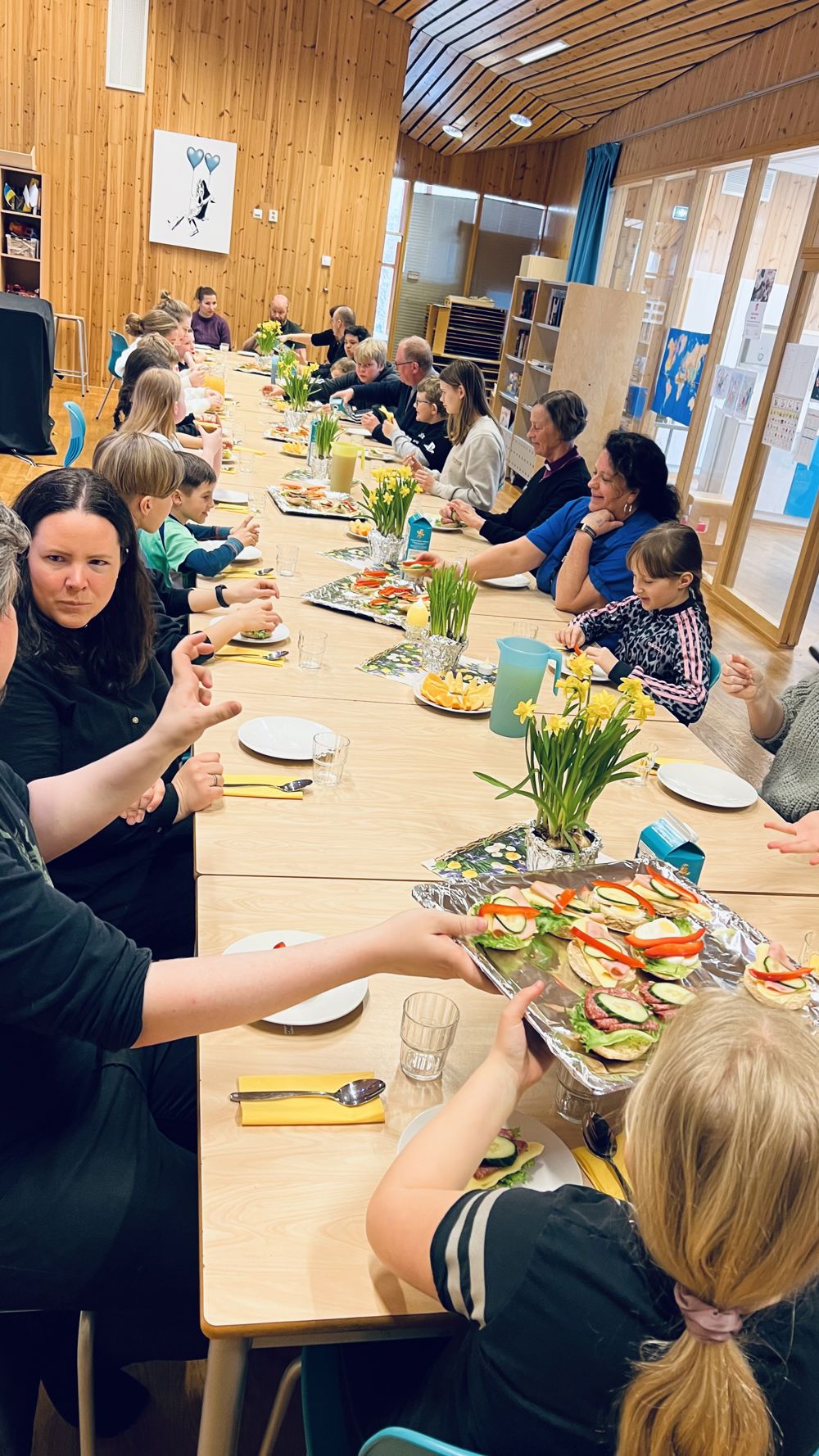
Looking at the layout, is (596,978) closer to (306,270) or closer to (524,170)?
(306,270)

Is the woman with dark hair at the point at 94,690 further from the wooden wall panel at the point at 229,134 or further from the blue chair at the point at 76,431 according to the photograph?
the wooden wall panel at the point at 229,134

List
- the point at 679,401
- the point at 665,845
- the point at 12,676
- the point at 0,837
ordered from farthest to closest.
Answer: the point at 679,401, the point at 12,676, the point at 665,845, the point at 0,837

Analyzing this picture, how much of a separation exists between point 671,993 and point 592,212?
1083 cm

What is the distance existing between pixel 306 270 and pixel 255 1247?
441 inches

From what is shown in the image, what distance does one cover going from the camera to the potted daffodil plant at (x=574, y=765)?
5.41 ft

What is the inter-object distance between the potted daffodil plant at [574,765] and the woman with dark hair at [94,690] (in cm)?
57

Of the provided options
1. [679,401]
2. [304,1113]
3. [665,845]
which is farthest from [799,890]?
[679,401]

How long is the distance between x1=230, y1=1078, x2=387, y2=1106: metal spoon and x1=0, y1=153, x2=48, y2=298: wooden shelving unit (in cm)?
1012

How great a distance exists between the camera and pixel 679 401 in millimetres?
8000

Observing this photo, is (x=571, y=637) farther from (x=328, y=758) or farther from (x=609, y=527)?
(x=328, y=758)

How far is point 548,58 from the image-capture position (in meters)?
9.11

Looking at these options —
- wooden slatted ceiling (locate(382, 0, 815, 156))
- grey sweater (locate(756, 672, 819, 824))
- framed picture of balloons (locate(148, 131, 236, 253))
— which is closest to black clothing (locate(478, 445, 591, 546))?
grey sweater (locate(756, 672, 819, 824))

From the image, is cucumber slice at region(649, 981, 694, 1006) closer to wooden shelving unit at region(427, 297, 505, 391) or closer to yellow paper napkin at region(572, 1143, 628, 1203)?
yellow paper napkin at region(572, 1143, 628, 1203)

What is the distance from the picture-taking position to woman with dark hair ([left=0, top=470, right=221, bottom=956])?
1.85 metres
